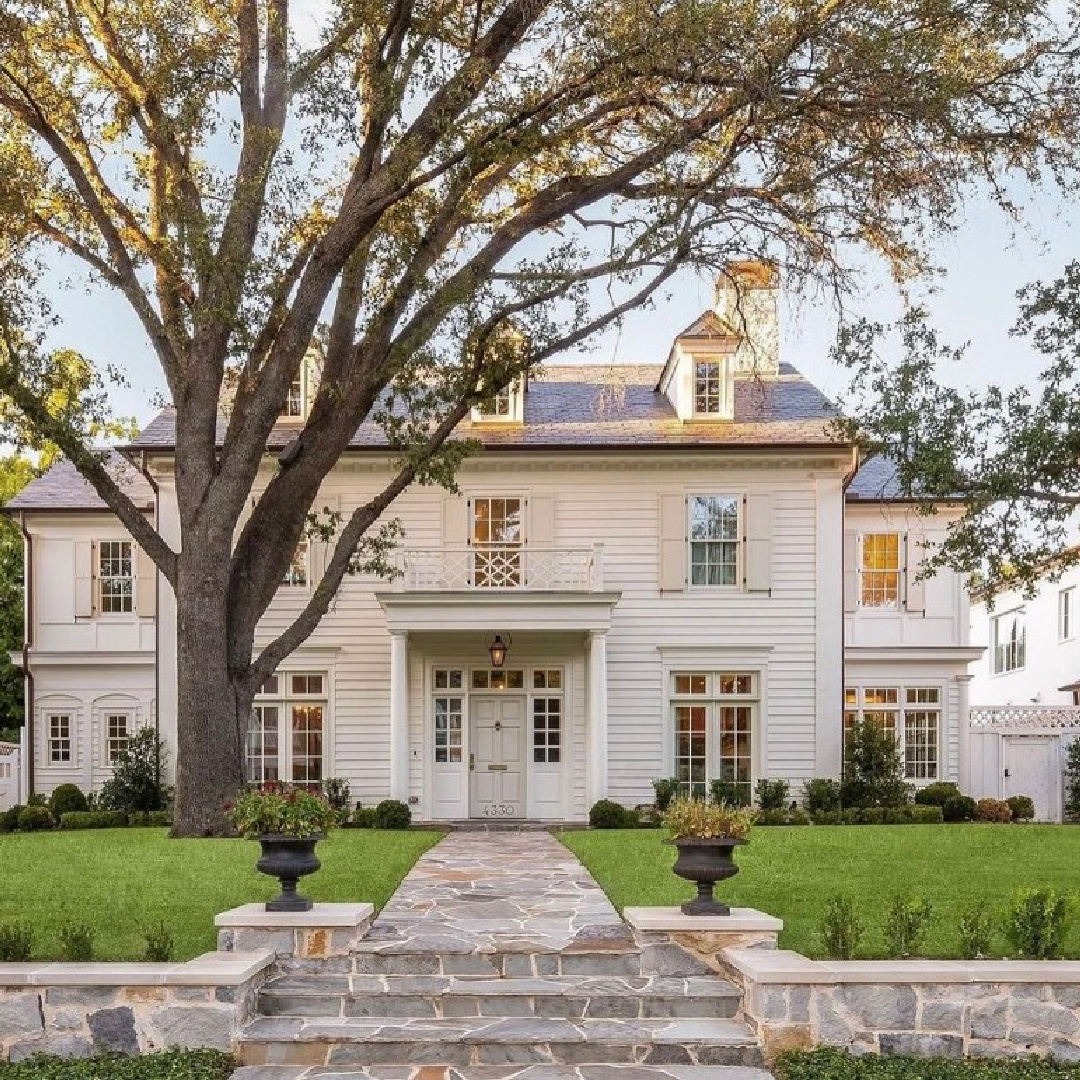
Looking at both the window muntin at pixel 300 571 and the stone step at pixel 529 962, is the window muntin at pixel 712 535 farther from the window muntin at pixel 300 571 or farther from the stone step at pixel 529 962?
the stone step at pixel 529 962

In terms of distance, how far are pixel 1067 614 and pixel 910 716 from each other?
9660 millimetres

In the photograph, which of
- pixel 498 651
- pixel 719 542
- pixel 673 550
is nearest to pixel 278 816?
pixel 498 651

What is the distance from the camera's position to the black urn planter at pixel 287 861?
29.1 ft

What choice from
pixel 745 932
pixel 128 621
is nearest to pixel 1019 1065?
pixel 745 932

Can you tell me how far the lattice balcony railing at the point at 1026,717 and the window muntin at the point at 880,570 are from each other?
2.85 metres

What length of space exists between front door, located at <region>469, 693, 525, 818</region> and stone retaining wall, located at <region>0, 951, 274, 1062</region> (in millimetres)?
13485

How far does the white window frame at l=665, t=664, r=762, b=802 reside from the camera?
21.0 metres

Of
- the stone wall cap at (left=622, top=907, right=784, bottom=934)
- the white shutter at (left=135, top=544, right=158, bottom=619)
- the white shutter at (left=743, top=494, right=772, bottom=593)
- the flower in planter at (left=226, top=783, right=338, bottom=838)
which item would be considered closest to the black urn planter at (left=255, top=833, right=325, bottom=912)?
the flower in planter at (left=226, top=783, right=338, bottom=838)

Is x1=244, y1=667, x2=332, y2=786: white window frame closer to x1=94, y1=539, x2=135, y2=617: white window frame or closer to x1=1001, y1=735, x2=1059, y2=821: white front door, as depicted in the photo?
x1=94, y1=539, x2=135, y2=617: white window frame

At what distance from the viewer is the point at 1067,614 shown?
29625mm

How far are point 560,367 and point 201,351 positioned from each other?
35.7 feet

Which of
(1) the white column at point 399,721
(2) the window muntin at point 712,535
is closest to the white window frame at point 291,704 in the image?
(1) the white column at point 399,721

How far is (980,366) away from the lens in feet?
37.1

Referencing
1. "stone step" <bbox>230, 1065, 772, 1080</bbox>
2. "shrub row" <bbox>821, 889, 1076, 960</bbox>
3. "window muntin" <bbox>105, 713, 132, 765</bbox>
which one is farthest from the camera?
"window muntin" <bbox>105, 713, 132, 765</bbox>
